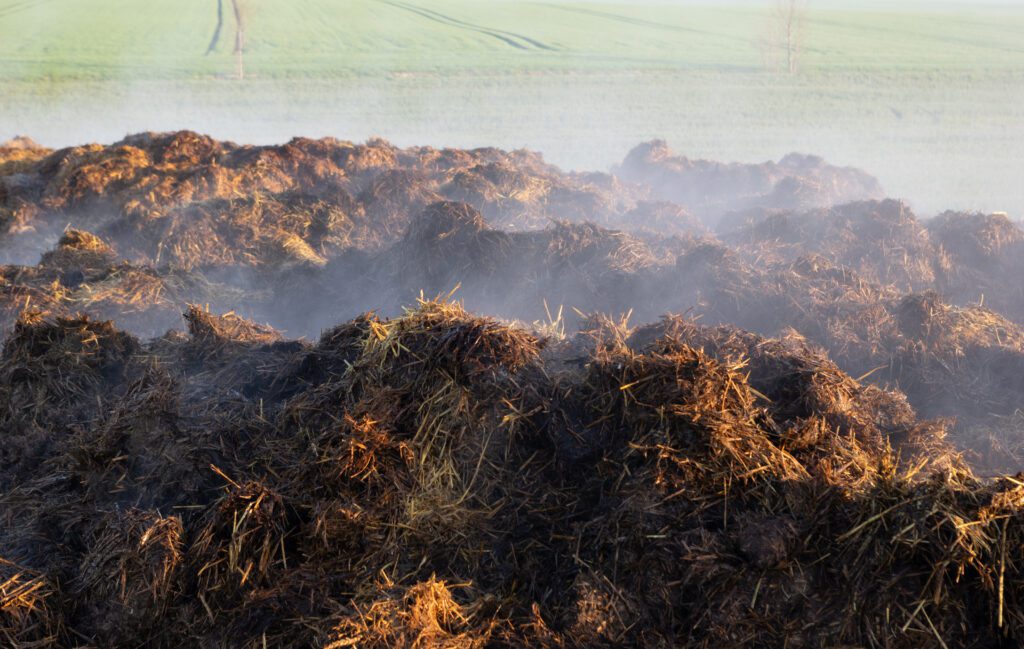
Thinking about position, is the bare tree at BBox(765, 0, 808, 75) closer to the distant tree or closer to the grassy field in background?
the grassy field in background

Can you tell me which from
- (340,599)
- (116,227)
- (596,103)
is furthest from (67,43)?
(340,599)

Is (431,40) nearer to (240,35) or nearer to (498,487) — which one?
(240,35)

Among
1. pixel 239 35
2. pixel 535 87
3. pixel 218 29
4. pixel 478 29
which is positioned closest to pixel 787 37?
pixel 535 87

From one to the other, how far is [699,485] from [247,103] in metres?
33.8

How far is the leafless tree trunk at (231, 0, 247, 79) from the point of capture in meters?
37.1

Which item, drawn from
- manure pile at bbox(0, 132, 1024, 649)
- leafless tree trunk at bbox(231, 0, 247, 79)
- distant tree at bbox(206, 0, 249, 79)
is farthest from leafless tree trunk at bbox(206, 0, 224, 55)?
manure pile at bbox(0, 132, 1024, 649)

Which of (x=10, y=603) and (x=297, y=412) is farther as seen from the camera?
(x=297, y=412)

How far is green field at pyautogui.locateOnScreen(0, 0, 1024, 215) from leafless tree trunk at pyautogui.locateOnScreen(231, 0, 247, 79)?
23.7 inches

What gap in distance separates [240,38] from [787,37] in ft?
93.8

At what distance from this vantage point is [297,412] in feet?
14.1

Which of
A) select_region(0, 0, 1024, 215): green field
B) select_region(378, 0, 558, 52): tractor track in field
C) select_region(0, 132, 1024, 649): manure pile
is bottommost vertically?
select_region(0, 0, 1024, 215): green field

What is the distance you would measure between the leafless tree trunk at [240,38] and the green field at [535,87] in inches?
23.7

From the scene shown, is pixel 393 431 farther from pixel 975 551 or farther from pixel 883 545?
pixel 975 551

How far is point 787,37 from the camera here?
40.3 meters
